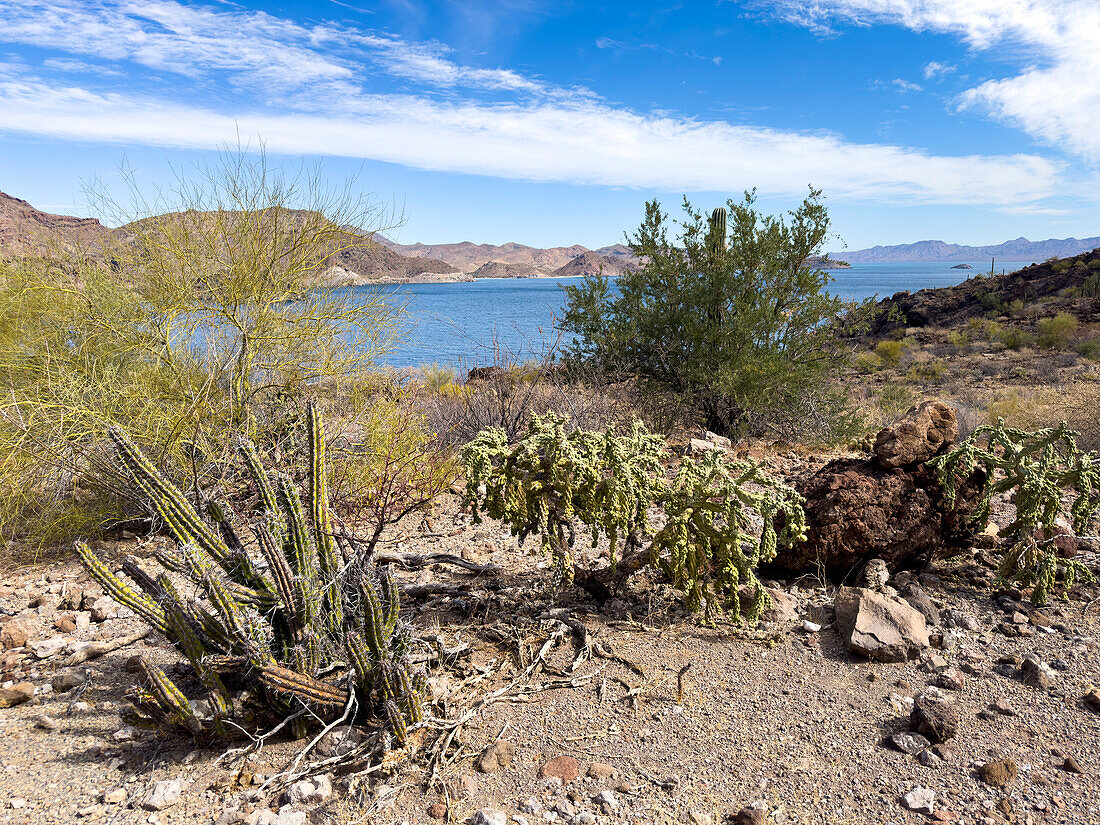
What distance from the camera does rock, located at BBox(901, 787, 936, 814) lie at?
221 centimetres

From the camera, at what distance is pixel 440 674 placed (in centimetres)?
314

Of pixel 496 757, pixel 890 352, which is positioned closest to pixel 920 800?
pixel 496 757

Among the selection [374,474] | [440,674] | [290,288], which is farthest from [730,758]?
[290,288]

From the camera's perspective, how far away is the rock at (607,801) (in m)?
2.29

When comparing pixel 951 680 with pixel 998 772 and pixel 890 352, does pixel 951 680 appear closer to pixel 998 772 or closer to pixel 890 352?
pixel 998 772

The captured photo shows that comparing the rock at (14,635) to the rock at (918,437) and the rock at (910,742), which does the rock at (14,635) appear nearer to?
the rock at (910,742)

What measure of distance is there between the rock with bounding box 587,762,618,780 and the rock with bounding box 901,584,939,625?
1.96 metres

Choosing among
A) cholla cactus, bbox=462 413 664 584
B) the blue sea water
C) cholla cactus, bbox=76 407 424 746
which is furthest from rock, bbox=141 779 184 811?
the blue sea water

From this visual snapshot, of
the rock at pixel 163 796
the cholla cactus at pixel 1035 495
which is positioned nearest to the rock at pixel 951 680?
the cholla cactus at pixel 1035 495

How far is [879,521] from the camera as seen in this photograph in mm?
3721

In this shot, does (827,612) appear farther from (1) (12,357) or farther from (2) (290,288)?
(1) (12,357)

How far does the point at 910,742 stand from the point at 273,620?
2.73 metres

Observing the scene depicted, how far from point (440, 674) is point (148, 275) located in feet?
14.6

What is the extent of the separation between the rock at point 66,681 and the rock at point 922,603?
4.36m
